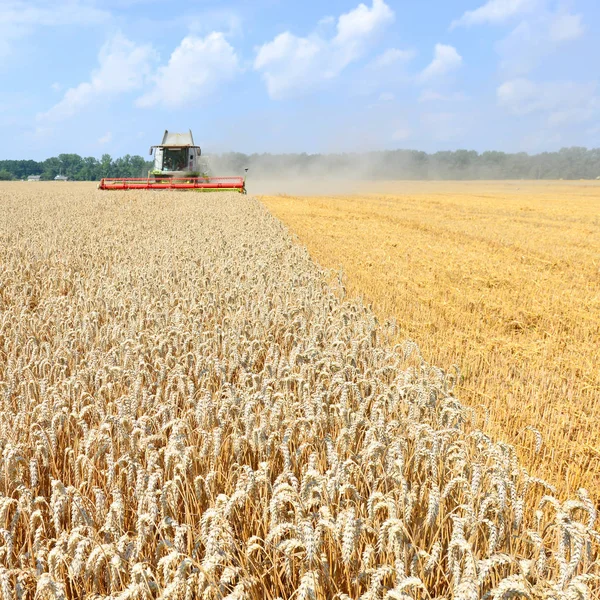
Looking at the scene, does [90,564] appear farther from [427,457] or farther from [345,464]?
[427,457]

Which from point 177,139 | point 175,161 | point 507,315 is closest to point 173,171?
point 175,161

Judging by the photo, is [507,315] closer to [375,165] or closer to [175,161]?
[175,161]

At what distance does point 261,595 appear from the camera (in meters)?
1.92

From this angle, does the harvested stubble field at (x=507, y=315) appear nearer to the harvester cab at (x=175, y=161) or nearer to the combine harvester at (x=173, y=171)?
the combine harvester at (x=173, y=171)

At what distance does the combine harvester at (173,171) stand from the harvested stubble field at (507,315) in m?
11.8

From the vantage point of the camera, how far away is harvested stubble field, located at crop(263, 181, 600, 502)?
11.8ft

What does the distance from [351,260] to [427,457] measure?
22.8 ft

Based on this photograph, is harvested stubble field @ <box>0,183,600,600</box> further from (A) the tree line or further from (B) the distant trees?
(B) the distant trees

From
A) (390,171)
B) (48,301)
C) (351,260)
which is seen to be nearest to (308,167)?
(390,171)

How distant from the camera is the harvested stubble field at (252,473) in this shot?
5.73 feet

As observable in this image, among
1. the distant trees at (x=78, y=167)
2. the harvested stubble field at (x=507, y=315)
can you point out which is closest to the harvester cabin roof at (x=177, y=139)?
the harvested stubble field at (x=507, y=315)

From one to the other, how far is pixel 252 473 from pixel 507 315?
16.1 feet

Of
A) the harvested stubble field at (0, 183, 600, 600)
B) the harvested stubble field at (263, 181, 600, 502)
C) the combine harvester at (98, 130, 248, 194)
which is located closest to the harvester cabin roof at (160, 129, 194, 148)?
the combine harvester at (98, 130, 248, 194)

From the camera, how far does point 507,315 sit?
6.21 meters
